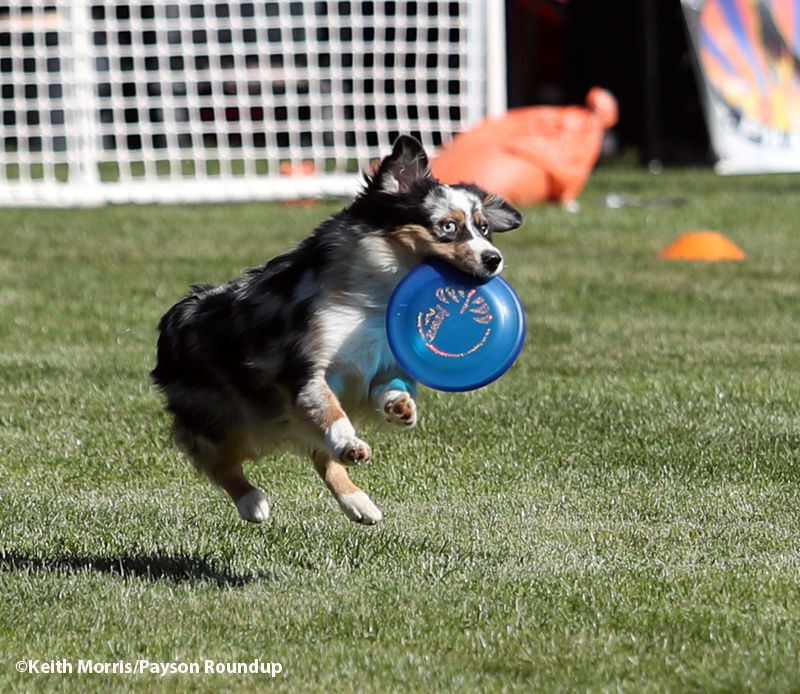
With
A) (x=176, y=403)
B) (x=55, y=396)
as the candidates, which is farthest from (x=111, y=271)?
(x=176, y=403)

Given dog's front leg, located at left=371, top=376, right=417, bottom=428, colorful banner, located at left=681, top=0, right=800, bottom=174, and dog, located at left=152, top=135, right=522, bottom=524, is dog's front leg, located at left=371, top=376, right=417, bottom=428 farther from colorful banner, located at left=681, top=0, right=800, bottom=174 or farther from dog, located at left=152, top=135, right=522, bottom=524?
colorful banner, located at left=681, top=0, right=800, bottom=174

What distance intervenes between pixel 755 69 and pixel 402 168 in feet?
51.0

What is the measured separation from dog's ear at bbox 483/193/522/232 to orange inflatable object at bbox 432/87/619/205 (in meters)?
Answer: 9.02

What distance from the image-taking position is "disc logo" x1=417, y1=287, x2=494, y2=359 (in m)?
4.88

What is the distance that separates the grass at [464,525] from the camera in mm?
4074

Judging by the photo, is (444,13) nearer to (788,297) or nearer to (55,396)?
(788,297)

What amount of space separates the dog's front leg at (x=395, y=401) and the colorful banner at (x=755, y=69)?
15582 mm

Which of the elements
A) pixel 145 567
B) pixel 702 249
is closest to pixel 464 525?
pixel 145 567

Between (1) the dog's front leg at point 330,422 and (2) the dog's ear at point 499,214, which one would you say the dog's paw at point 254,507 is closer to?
(1) the dog's front leg at point 330,422

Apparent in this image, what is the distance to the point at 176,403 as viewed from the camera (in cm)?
516

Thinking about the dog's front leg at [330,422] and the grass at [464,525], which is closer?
the grass at [464,525]

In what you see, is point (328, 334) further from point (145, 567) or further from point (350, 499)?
point (145, 567)

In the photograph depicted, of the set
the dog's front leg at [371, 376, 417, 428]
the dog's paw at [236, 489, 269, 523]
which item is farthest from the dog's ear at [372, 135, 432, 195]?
the dog's paw at [236, 489, 269, 523]

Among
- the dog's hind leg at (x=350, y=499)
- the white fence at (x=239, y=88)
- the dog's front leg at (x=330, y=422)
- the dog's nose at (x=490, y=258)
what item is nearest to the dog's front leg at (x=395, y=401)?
the dog's front leg at (x=330, y=422)
